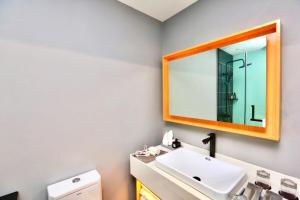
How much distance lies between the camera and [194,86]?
145 centimetres

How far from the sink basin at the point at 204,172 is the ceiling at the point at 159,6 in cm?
151

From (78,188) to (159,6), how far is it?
182 centimetres

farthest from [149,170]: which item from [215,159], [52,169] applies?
[52,169]

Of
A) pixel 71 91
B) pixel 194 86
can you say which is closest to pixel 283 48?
pixel 194 86

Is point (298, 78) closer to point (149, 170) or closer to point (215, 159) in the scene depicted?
point (215, 159)

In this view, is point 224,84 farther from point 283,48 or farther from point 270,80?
point 283,48

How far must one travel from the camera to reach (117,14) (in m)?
1.36

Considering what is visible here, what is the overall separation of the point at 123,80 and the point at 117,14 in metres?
0.66

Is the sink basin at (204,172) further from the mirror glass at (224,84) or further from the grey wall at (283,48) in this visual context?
the mirror glass at (224,84)

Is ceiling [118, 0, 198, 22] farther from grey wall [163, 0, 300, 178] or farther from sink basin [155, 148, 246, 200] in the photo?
sink basin [155, 148, 246, 200]

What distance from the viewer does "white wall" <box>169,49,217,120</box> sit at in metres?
1.28

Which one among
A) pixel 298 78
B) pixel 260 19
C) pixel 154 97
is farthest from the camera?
pixel 154 97

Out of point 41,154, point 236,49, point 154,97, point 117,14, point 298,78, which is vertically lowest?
point 41,154

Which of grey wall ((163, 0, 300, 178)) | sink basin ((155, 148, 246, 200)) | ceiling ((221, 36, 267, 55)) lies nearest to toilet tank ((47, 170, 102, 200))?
sink basin ((155, 148, 246, 200))
